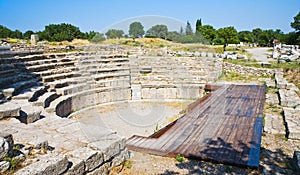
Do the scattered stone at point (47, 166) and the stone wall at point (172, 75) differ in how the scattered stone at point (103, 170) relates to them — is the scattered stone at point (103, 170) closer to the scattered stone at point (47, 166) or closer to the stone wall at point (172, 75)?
the scattered stone at point (47, 166)

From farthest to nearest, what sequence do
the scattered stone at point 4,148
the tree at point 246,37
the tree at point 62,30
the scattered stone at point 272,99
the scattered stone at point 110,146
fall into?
the tree at point 246,37 → the tree at point 62,30 → the scattered stone at point 272,99 → the scattered stone at point 110,146 → the scattered stone at point 4,148

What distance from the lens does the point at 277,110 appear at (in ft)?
22.8

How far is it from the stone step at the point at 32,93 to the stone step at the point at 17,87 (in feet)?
0.46

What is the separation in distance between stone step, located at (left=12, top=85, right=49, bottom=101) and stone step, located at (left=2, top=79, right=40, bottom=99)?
0.14 m

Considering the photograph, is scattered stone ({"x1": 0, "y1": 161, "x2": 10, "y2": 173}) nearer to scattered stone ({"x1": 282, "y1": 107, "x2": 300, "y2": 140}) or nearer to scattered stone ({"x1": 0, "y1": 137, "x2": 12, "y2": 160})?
scattered stone ({"x1": 0, "y1": 137, "x2": 12, "y2": 160})

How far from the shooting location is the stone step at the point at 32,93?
684 centimetres

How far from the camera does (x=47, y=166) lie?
111 inches

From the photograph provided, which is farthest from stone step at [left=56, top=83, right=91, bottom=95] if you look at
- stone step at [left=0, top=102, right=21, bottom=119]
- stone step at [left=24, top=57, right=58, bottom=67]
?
stone step at [left=0, top=102, right=21, bottom=119]

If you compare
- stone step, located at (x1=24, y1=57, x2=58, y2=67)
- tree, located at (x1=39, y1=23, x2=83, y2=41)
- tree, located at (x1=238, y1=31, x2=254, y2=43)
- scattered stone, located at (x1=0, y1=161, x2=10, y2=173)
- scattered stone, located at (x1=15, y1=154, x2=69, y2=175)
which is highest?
tree, located at (x1=238, y1=31, x2=254, y2=43)

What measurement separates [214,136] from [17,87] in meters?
5.68

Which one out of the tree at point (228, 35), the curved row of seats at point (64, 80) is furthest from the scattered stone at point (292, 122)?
the tree at point (228, 35)

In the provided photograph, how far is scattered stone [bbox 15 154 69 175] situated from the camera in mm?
2733

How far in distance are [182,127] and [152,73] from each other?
22.6 ft

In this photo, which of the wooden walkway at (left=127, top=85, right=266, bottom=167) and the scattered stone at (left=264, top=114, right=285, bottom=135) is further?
the scattered stone at (left=264, top=114, right=285, bottom=135)
